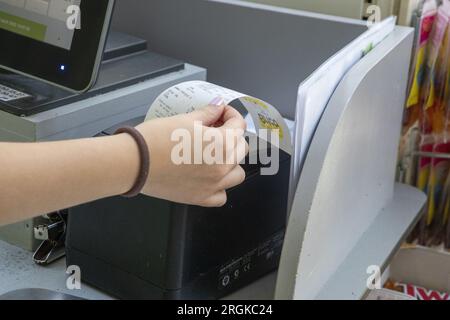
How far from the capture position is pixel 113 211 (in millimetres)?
993

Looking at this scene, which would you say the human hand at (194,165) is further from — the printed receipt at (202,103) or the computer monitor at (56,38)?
the computer monitor at (56,38)

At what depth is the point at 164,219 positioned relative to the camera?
938mm

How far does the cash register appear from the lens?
3.14 feet

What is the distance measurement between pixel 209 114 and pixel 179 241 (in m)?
0.17

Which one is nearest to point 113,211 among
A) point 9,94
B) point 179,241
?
point 179,241

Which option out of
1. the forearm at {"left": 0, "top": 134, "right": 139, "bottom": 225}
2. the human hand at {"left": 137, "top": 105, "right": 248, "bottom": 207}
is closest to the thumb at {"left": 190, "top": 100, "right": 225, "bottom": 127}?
the human hand at {"left": 137, "top": 105, "right": 248, "bottom": 207}

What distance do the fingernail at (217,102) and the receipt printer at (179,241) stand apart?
0.10 metres

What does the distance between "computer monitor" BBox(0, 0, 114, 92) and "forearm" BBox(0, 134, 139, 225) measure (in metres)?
0.26

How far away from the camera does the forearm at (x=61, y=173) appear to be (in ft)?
2.55

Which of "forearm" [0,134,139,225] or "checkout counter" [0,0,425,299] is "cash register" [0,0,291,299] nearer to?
"checkout counter" [0,0,425,299]

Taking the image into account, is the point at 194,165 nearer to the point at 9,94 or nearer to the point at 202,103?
the point at 202,103

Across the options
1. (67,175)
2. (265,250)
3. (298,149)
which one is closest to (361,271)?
(265,250)
